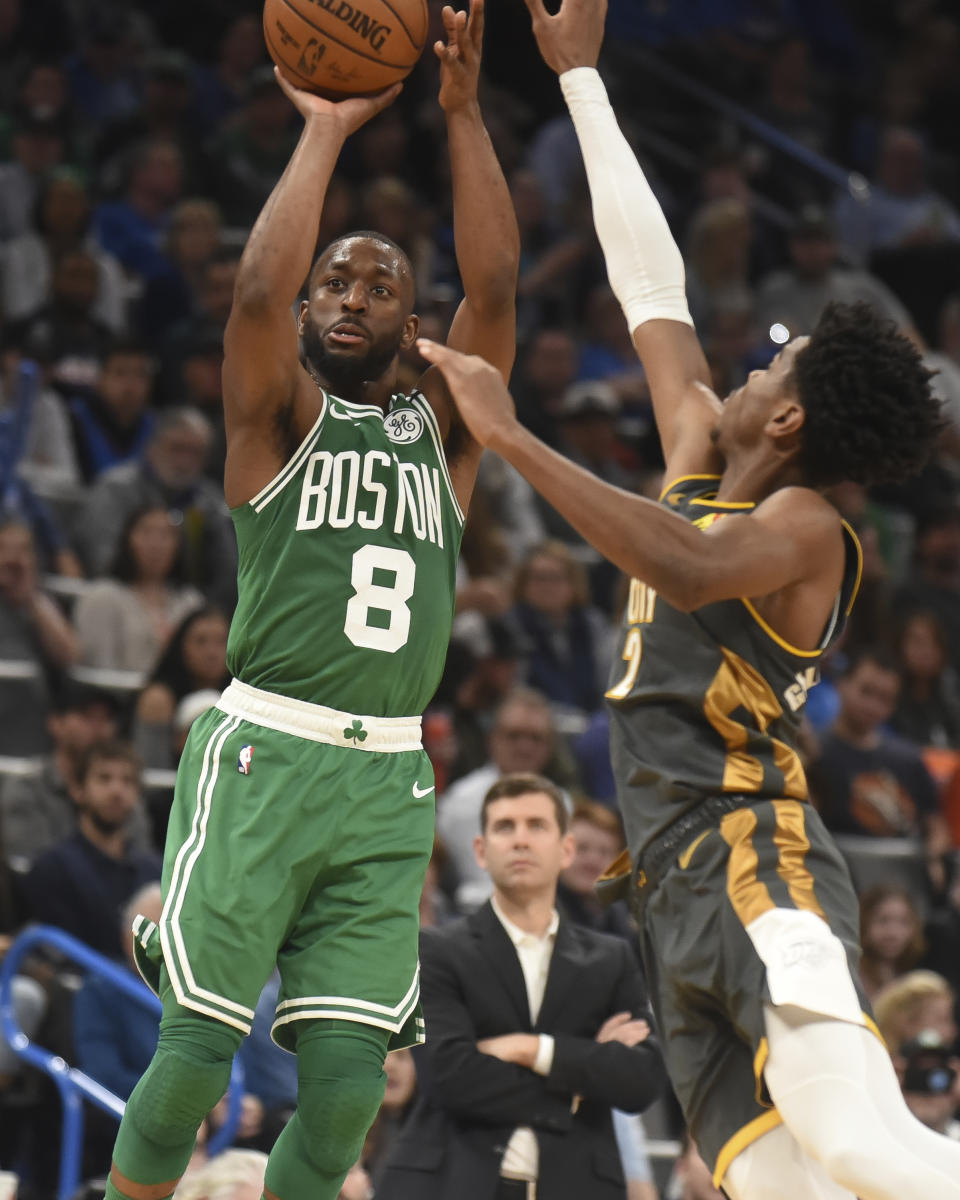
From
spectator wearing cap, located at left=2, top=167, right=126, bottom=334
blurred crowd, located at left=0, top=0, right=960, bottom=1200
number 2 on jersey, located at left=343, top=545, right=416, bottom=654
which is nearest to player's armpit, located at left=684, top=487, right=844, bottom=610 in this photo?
number 2 on jersey, located at left=343, top=545, right=416, bottom=654

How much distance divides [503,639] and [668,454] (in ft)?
14.6

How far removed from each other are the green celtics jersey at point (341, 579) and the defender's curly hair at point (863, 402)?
2.84 feet

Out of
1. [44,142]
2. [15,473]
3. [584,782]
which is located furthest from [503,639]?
[44,142]

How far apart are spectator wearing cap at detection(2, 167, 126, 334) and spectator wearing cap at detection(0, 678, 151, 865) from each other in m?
2.73

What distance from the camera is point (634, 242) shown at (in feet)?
16.2

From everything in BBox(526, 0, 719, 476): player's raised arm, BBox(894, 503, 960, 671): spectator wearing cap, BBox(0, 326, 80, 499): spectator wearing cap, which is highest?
BBox(526, 0, 719, 476): player's raised arm

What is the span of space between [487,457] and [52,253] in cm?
245

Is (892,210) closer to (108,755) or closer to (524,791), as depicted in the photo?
(108,755)

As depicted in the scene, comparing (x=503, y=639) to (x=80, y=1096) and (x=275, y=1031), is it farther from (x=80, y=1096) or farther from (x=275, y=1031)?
(x=275, y=1031)

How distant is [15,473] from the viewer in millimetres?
8867

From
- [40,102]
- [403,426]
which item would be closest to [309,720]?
[403,426]

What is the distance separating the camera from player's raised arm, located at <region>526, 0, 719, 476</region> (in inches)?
186

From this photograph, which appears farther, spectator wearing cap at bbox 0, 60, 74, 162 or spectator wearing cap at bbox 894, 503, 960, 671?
spectator wearing cap at bbox 894, 503, 960, 671

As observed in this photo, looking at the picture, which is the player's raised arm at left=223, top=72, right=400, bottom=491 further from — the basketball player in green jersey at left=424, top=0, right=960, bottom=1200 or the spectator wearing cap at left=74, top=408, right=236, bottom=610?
the spectator wearing cap at left=74, top=408, right=236, bottom=610
